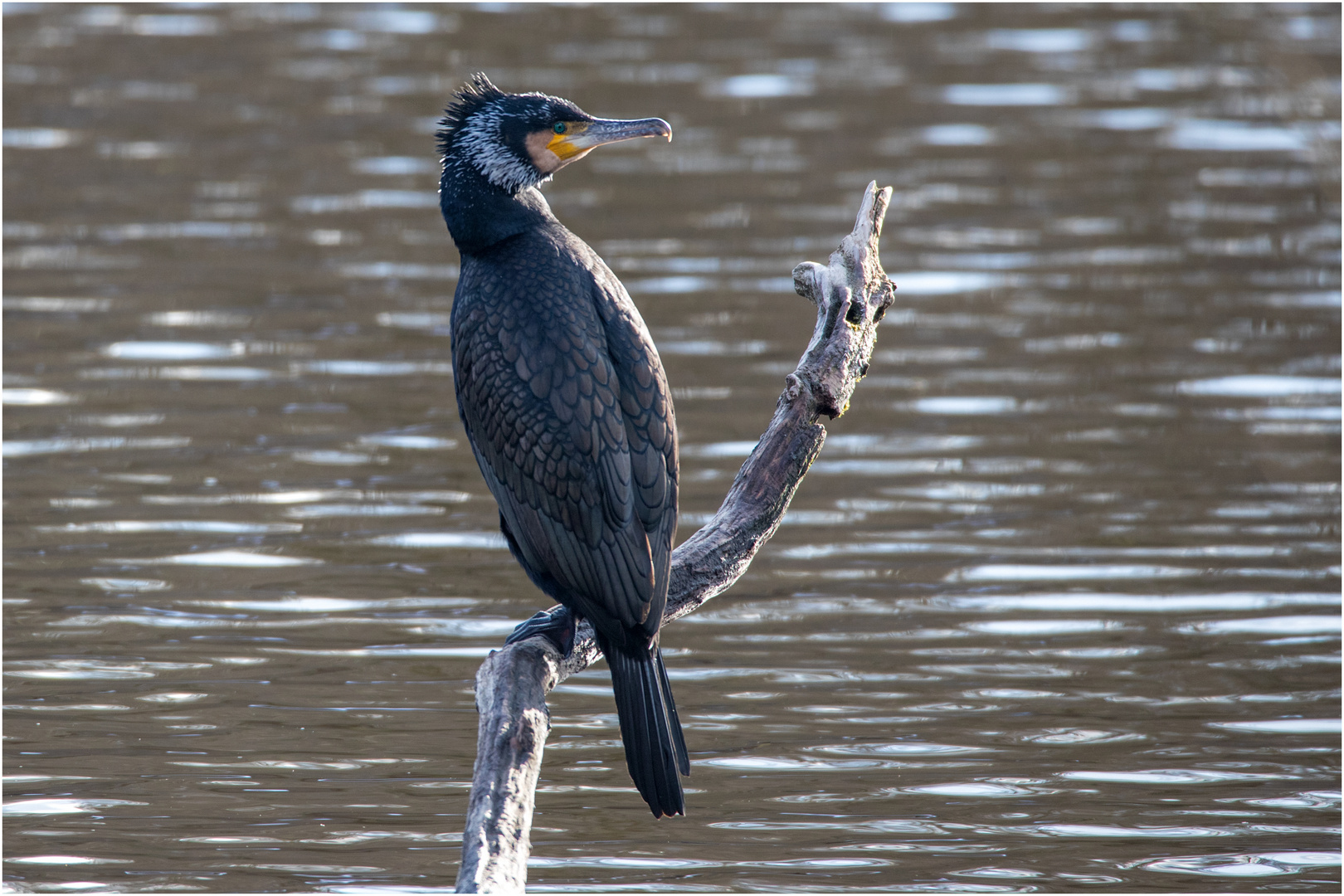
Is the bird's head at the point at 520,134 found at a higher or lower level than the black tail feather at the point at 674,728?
higher

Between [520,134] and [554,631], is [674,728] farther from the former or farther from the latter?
[520,134]

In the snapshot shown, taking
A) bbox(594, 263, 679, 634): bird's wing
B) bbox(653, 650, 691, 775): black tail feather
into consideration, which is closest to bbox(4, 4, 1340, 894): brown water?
bbox(653, 650, 691, 775): black tail feather

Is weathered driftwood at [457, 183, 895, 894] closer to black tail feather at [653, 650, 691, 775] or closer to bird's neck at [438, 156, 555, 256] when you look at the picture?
black tail feather at [653, 650, 691, 775]

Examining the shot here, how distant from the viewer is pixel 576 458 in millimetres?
4305

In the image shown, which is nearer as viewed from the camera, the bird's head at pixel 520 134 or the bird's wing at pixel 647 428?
A: the bird's wing at pixel 647 428

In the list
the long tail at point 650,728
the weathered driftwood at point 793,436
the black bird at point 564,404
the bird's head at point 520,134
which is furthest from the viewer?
the bird's head at point 520,134

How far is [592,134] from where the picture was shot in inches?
191

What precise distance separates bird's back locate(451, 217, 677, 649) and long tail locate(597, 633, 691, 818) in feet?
0.20

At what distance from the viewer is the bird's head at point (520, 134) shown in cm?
473

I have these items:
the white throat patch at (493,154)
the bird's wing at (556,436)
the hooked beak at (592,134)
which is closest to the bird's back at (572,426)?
the bird's wing at (556,436)

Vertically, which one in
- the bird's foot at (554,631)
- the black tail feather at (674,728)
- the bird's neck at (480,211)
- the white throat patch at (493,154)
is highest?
the white throat patch at (493,154)

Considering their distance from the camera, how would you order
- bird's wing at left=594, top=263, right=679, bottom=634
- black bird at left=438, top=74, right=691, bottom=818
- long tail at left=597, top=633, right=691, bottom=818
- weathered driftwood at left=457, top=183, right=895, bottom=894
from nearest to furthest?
1. long tail at left=597, top=633, right=691, bottom=818
2. black bird at left=438, top=74, right=691, bottom=818
3. bird's wing at left=594, top=263, right=679, bottom=634
4. weathered driftwood at left=457, top=183, right=895, bottom=894

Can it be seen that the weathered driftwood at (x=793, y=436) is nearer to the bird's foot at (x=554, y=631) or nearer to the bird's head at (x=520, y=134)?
the bird's foot at (x=554, y=631)

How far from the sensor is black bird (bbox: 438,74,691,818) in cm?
412
